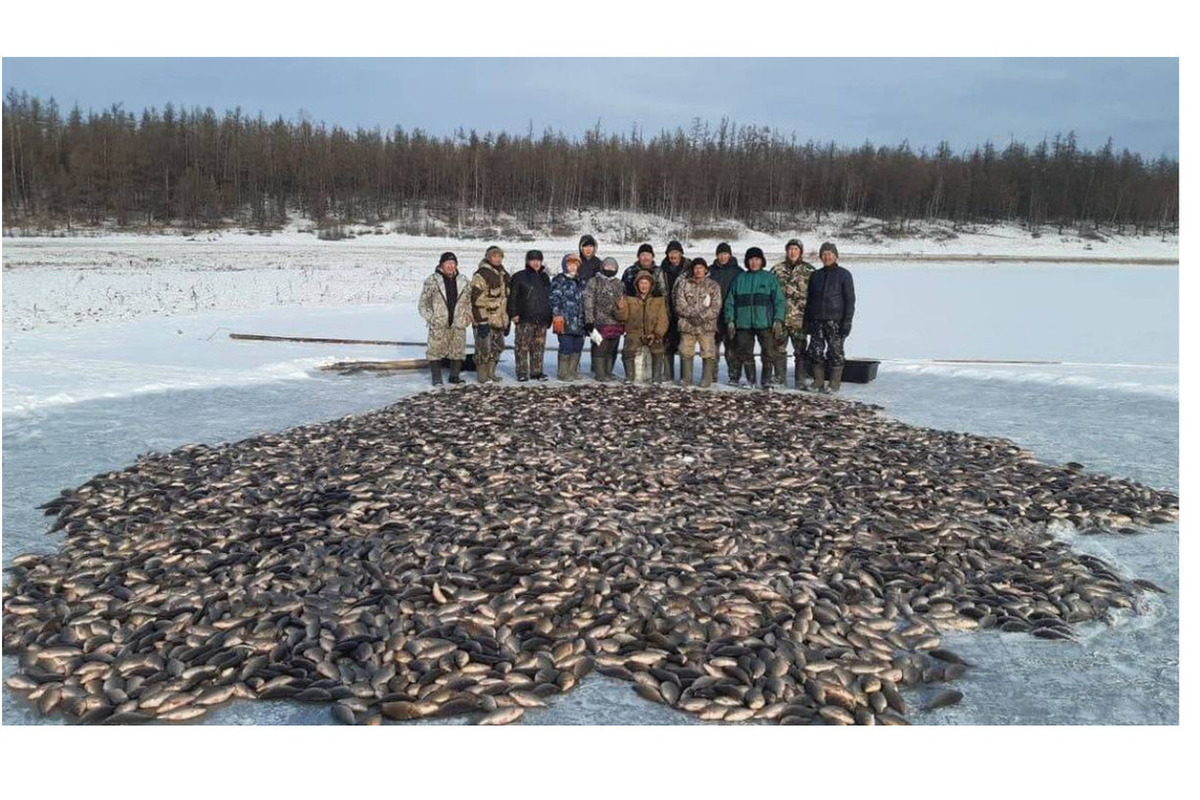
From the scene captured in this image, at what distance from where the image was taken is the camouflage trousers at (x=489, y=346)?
1068cm

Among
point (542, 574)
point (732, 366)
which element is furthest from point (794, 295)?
point (542, 574)

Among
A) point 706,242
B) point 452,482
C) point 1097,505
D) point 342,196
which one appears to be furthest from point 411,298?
point 342,196

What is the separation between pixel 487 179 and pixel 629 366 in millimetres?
43922

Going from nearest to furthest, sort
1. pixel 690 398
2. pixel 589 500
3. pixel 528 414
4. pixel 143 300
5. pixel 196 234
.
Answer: pixel 589 500
pixel 528 414
pixel 690 398
pixel 143 300
pixel 196 234

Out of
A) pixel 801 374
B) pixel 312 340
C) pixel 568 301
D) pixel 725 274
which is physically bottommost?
pixel 801 374

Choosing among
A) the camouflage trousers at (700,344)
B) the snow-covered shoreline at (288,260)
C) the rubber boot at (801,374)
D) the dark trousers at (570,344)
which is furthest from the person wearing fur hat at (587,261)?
the snow-covered shoreline at (288,260)

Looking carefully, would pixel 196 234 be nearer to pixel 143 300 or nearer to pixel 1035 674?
pixel 143 300

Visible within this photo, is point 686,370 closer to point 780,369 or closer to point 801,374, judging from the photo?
point 780,369

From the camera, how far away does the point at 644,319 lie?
35.1 ft

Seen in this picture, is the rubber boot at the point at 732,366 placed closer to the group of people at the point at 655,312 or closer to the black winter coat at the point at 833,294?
the group of people at the point at 655,312

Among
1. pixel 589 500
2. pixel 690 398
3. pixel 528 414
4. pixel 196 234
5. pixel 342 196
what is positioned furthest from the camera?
pixel 342 196

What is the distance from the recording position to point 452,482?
614 cm

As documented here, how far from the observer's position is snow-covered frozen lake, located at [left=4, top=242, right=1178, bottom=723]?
3.55 metres

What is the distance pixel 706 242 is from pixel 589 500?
36.4m
